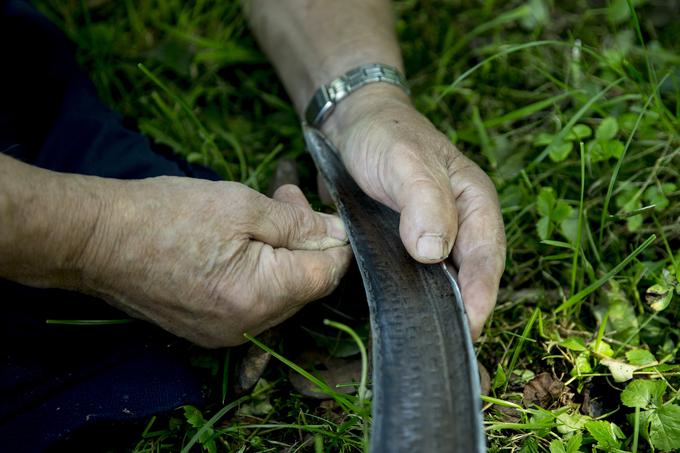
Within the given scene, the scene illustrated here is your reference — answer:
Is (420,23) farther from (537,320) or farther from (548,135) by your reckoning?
(537,320)

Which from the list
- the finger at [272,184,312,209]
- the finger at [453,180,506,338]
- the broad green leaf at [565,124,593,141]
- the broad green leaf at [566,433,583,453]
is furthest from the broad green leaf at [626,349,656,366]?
the finger at [272,184,312,209]

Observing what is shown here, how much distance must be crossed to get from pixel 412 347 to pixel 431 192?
36 cm

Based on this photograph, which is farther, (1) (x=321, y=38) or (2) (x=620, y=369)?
(1) (x=321, y=38)

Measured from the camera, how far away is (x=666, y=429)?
1469 mm

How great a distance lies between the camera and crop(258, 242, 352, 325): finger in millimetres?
1522

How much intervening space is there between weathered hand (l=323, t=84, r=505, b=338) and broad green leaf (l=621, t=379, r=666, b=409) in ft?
1.26

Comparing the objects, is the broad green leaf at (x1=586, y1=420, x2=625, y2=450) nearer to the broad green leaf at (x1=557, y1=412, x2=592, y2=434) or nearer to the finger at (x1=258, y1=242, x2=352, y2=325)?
the broad green leaf at (x1=557, y1=412, x2=592, y2=434)

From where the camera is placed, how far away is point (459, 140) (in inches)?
91.7

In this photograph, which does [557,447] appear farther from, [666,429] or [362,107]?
[362,107]

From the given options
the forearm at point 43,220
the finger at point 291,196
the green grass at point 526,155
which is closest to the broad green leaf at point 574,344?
the green grass at point 526,155

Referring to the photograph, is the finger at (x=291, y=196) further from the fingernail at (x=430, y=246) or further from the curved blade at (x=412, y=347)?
the fingernail at (x=430, y=246)

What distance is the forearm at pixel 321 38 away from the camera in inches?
86.4

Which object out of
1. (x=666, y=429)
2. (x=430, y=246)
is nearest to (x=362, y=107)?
(x=430, y=246)

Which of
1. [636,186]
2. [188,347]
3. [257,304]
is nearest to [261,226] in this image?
[257,304]
